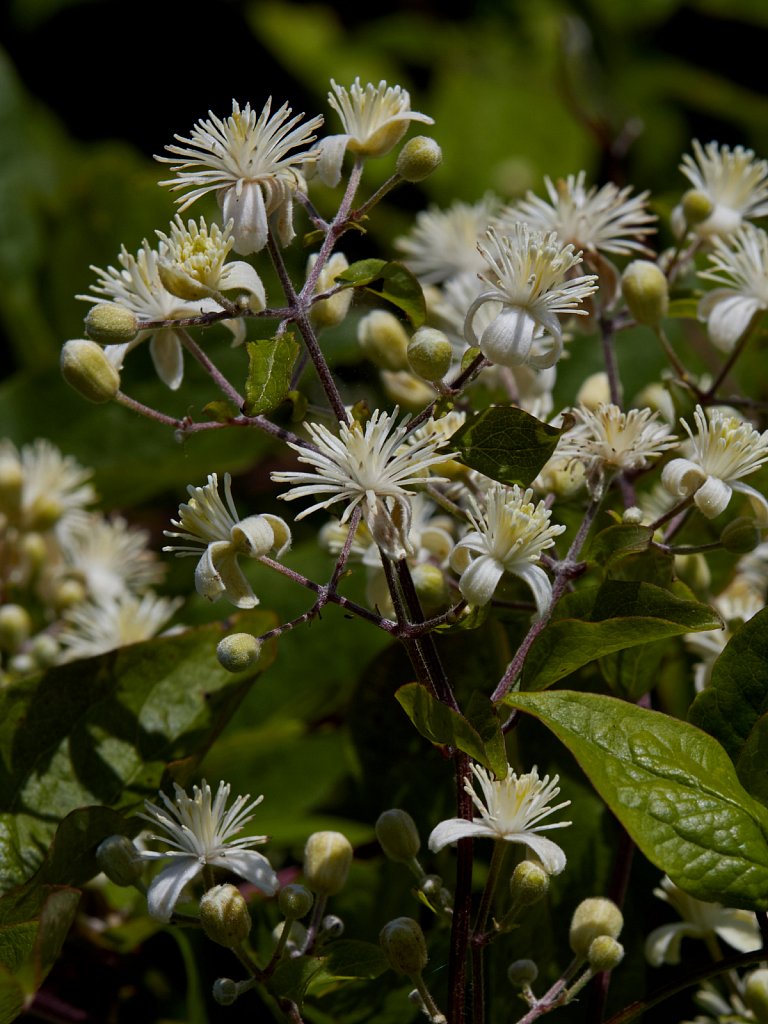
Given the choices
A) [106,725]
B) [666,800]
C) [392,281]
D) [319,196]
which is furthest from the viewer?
[319,196]

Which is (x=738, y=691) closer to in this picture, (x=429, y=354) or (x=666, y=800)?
(x=666, y=800)

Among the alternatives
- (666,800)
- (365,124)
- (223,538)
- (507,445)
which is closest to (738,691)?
(666,800)

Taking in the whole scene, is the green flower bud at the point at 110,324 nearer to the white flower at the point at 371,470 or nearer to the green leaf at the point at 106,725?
the white flower at the point at 371,470

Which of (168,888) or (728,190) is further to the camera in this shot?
(728,190)

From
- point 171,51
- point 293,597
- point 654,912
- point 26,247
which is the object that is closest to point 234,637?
point 654,912

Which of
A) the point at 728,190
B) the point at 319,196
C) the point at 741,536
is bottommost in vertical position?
the point at 741,536

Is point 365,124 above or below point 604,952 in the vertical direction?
above

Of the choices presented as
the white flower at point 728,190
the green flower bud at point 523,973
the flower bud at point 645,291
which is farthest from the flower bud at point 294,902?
the white flower at point 728,190

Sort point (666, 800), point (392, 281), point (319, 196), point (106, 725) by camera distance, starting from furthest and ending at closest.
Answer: point (319, 196)
point (106, 725)
point (392, 281)
point (666, 800)
